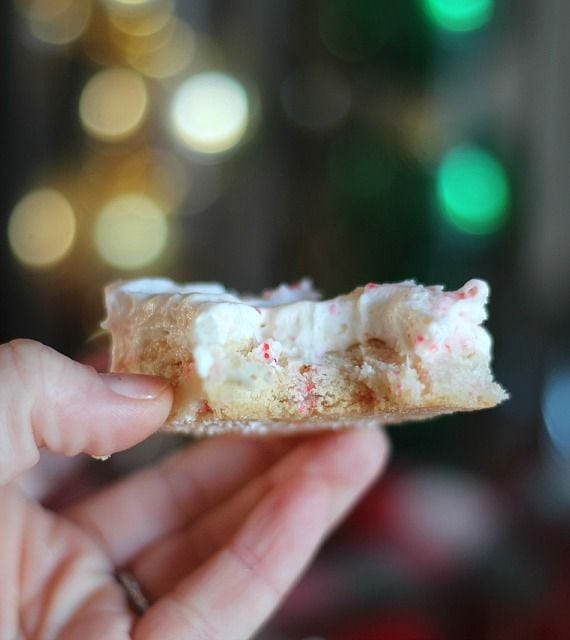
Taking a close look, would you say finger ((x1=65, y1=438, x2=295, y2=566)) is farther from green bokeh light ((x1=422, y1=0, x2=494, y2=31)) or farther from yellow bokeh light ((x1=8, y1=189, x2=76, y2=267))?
green bokeh light ((x1=422, y1=0, x2=494, y2=31))

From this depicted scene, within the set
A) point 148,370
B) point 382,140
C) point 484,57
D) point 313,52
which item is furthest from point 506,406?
point 148,370

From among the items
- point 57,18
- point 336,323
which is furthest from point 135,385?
point 57,18

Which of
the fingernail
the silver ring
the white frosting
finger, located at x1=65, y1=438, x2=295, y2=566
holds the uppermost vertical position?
the white frosting

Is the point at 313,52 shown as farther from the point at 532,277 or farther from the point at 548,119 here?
the point at 532,277

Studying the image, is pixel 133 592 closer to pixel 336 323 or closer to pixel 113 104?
pixel 336 323

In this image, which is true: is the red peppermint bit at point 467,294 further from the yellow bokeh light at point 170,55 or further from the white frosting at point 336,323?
the yellow bokeh light at point 170,55

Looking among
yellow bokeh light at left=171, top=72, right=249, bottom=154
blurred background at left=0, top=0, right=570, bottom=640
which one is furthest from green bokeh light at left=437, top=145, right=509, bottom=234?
yellow bokeh light at left=171, top=72, right=249, bottom=154
